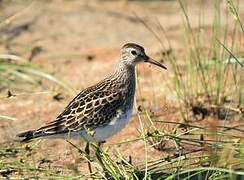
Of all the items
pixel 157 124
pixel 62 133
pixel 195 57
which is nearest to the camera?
pixel 62 133

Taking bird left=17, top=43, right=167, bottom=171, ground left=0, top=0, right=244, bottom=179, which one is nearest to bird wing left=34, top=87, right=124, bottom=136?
bird left=17, top=43, right=167, bottom=171

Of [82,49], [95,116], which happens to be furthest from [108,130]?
[82,49]

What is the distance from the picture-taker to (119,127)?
20.7ft

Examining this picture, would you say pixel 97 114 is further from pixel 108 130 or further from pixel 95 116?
pixel 108 130

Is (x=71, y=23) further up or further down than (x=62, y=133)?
further up

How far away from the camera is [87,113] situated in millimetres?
6309

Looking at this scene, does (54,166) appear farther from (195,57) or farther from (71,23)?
(71,23)

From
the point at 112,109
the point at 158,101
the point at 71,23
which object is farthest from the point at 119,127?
the point at 71,23

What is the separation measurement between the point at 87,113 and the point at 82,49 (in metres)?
3.80

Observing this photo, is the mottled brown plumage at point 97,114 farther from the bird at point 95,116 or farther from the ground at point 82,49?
the ground at point 82,49

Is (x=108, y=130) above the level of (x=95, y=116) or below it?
below

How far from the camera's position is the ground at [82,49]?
292 inches

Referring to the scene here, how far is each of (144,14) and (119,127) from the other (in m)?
5.16

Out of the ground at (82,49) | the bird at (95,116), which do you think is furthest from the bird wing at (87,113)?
the ground at (82,49)
